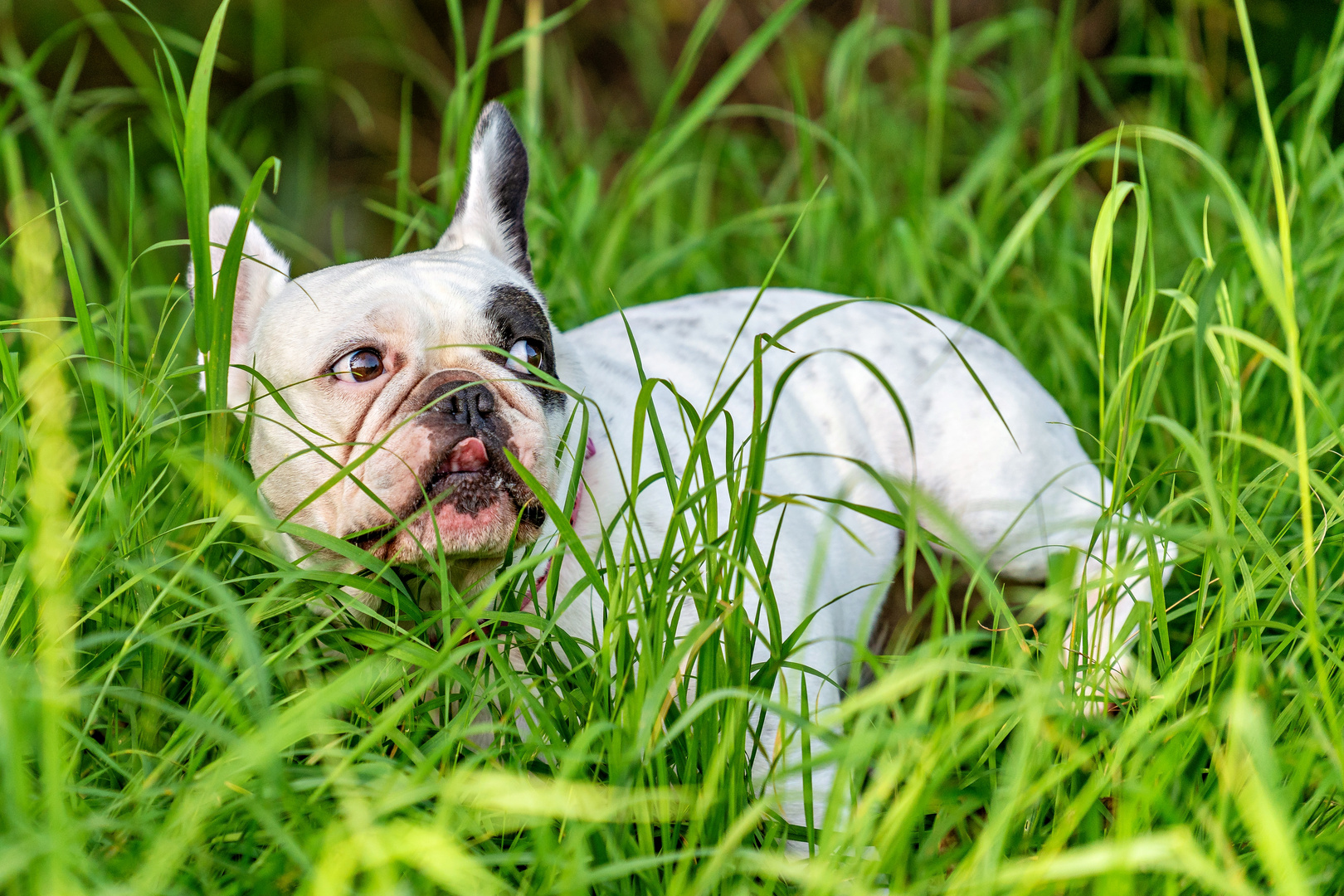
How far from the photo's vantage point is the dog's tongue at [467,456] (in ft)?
6.69

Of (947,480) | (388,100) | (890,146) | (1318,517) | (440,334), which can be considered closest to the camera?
(440,334)

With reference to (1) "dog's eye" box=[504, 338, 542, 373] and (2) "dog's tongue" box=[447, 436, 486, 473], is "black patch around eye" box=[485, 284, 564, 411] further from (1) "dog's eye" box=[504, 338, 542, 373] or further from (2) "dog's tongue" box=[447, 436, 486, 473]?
(2) "dog's tongue" box=[447, 436, 486, 473]

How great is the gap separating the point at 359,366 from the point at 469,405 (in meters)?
0.29

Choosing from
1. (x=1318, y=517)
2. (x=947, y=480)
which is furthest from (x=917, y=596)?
(x=1318, y=517)

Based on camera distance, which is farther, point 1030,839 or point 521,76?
point 521,76

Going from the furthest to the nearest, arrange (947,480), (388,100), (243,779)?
(388,100) → (947,480) → (243,779)

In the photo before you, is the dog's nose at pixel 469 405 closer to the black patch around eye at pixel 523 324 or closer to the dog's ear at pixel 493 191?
the black patch around eye at pixel 523 324

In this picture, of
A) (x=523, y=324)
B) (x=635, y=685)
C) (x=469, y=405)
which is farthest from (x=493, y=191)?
(x=635, y=685)

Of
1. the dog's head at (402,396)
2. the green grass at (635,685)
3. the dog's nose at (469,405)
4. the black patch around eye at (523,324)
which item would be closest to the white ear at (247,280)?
the dog's head at (402,396)

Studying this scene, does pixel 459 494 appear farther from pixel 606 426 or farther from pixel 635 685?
pixel 635 685

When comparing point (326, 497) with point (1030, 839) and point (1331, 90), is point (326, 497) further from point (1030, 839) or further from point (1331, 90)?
point (1331, 90)

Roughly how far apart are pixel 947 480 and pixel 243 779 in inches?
75.8

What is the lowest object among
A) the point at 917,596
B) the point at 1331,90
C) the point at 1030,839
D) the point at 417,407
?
the point at 917,596

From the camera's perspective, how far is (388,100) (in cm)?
862
